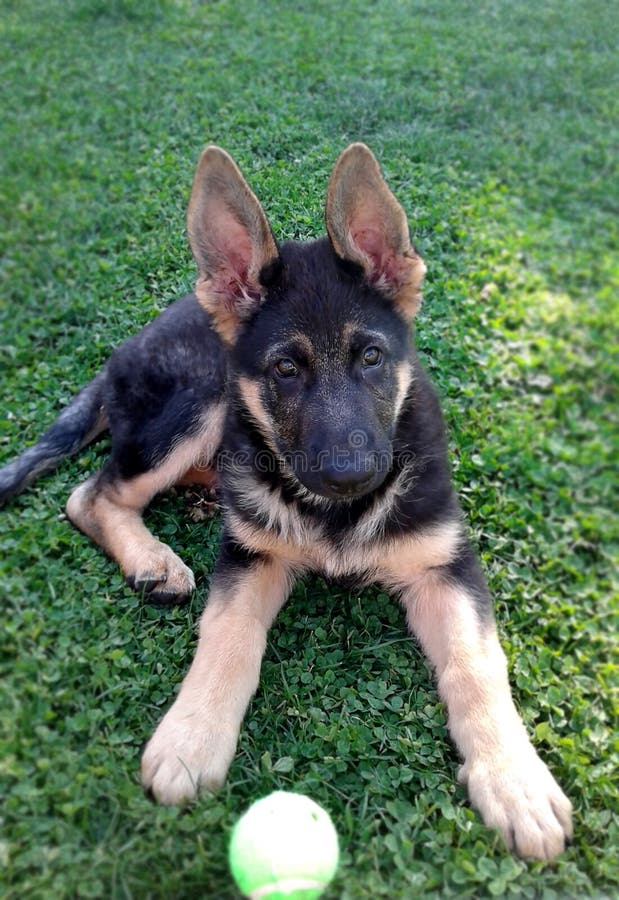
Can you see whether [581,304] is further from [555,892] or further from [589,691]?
[555,892]

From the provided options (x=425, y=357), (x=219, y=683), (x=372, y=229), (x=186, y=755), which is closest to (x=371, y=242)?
(x=372, y=229)

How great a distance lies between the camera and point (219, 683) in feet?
8.64

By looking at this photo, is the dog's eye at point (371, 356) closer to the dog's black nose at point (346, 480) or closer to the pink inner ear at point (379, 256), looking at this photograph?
the pink inner ear at point (379, 256)

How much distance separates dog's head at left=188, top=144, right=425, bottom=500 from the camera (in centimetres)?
270

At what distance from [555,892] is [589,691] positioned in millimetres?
1003

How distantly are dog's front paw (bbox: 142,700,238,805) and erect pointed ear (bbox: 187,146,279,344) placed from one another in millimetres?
1615

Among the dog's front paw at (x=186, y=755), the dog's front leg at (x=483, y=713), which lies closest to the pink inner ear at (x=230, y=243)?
the dog's front leg at (x=483, y=713)

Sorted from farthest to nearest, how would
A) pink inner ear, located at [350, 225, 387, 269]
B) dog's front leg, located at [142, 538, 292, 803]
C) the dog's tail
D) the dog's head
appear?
1. the dog's tail
2. pink inner ear, located at [350, 225, 387, 269]
3. the dog's head
4. dog's front leg, located at [142, 538, 292, 803]

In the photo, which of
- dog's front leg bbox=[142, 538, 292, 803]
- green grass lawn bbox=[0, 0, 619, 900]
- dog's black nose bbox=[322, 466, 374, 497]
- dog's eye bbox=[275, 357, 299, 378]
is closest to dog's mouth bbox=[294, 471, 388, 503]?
dog's black nose bbox=[322, 466, 374, 497]

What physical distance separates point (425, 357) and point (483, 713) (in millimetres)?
2404

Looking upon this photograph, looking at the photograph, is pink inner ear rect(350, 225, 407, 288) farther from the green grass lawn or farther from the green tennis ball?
the green tennis ball

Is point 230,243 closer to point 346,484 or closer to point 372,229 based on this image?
point 372,229

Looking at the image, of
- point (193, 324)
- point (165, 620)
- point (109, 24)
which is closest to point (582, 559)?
point (165, 620)

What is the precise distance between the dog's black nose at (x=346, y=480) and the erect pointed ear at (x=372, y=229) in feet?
3.09
